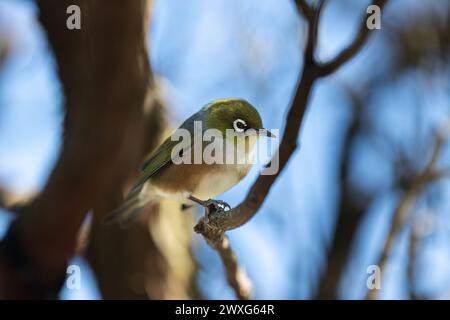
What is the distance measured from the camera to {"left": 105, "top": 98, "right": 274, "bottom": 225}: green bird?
484 centimetres

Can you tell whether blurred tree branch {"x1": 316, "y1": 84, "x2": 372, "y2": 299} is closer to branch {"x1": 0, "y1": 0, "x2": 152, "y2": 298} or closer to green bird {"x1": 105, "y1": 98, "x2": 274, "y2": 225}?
green bird {"x1": 105, "y1": 98, "x2": 274, "y2": 225}

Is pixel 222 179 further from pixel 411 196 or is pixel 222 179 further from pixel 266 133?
pixel 411 196

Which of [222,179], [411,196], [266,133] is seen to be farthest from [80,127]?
[411,196]

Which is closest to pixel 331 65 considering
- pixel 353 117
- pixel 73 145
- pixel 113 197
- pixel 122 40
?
pixel 122 40

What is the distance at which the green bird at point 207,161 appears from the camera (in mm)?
4844

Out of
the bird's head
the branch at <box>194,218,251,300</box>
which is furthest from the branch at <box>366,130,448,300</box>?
the bird's head

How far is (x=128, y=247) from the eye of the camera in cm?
605

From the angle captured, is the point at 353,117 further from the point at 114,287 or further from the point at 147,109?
the point at 114,287

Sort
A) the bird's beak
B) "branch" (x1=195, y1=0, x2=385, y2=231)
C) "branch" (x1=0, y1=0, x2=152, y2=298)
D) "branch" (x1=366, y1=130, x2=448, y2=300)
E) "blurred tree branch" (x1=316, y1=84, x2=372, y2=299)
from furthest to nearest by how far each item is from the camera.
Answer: "blurred tree branch" (x1=316, y1=84, x2=372, y2=299), "branch" (x1=366, y1=130, x2=448, y2=300), the bird's beak, "branch" (x1=0, y1=0, x2=152, y2=298), "branch" (x1=195, y1=0, x2=385, y2=231)

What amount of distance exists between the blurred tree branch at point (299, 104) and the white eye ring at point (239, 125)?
1074 mm

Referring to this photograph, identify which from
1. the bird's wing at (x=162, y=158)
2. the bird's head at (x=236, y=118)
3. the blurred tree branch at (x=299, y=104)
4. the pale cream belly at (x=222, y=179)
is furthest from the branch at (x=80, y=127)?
the blurred tree branch at (x=299, y=104)

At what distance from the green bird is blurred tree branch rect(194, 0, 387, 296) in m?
0.69

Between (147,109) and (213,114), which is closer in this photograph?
(213,114)

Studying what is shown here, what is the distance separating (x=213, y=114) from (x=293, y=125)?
61.3 inches
